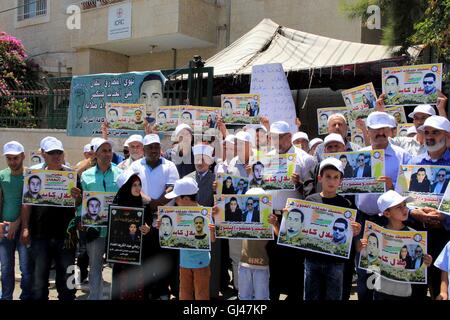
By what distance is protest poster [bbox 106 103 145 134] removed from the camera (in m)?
6.69

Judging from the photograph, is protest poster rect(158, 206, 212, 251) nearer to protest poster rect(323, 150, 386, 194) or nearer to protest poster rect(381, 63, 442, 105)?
protest poster rect(323, 150, 386, 194)

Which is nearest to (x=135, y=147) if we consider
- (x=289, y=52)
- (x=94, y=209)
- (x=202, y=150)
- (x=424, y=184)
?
(x=202, y=150)

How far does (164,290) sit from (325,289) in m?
1.72

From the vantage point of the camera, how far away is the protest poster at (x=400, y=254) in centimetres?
354

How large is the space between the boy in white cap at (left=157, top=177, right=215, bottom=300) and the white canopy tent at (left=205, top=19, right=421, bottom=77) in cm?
567

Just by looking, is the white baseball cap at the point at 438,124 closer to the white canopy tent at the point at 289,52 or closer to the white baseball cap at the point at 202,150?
the white baseball cap at the point at 202,150

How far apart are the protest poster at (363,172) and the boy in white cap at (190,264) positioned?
1.37 m

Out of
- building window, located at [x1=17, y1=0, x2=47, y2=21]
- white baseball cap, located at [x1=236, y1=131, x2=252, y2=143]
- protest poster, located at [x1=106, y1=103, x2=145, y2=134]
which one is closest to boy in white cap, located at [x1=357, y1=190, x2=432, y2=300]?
white baseball cap, located at [x1=236, y1=131, x2=252, y2=143]

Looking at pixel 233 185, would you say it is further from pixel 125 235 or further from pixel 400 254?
pixel 400 254

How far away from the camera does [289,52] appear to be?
10.4 m

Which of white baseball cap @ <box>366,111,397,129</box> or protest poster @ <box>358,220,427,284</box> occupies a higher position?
white baseball cap @ <box>366,111,397,129</box>

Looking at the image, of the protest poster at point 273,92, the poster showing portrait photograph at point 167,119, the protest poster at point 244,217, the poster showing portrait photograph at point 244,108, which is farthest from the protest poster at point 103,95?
the protest poster at point 244,217
